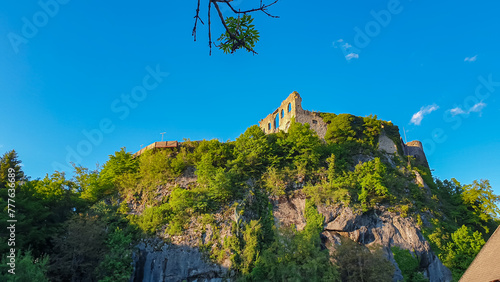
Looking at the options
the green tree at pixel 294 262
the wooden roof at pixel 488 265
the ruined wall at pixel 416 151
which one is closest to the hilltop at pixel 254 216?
the green tree at pixel 294 262

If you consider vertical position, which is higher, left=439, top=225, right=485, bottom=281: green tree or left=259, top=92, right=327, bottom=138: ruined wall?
left=259, top=92, right=327, bottom=138: ruined wall

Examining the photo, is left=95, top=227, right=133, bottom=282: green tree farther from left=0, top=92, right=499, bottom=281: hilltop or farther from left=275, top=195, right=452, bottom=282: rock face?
left=275, top=195, right=452, bottom=282: rock face

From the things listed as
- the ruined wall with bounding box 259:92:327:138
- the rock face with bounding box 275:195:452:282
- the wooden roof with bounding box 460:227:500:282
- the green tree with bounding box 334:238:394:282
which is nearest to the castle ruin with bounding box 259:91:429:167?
the ruined wall with bounding box 259:92:327:138

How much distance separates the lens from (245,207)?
24.7 m

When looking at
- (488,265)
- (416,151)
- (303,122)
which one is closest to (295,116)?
(303,122)

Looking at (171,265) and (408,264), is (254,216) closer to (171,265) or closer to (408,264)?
(171,265)

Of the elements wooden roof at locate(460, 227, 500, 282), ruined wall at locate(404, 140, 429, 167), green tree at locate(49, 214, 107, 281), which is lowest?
wooden roof at locate(460, 227, 500, 282)

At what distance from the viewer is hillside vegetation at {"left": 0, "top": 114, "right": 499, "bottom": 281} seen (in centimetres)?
1912

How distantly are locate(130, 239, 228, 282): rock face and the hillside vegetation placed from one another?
632mm

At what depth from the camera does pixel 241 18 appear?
4672 millimetres

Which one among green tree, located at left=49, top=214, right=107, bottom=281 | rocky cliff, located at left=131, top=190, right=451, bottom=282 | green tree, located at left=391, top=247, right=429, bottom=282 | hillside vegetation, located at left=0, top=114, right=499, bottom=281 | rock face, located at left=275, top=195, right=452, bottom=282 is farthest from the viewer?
rock face, located at left=275, top=195, right=452, bottom=282

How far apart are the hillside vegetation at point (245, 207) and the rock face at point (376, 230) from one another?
1.93 feet

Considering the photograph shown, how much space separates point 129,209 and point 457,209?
1155 inches

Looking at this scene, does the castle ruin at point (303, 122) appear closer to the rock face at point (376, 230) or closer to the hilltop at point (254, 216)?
the hilltop at point (254, 216)
